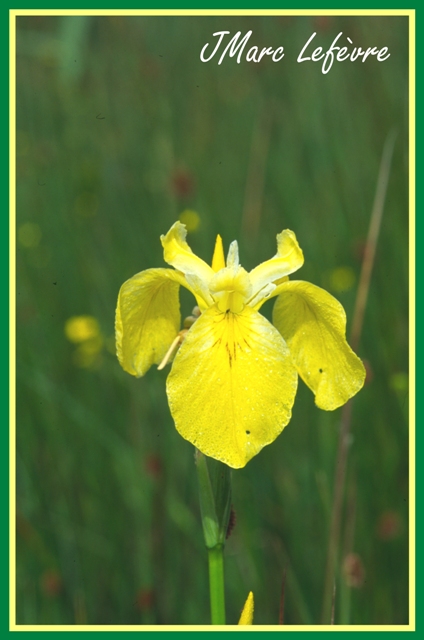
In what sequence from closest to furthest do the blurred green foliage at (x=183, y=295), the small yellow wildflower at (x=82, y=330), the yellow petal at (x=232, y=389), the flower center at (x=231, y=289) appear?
the yellow petal at (x=232, y=389) < the flower center at (x=231, y=289) < the blurred green foliage at (x=183, y=295) < the small yellow wildflower at (x=82, y=330)

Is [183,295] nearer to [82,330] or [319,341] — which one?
[82,330]

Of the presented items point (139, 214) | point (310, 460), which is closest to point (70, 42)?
point (139, 214)

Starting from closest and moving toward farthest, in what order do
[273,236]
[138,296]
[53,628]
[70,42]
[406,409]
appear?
[138,296]
[53,628]
[406,409]
[273,236]
[70,42]

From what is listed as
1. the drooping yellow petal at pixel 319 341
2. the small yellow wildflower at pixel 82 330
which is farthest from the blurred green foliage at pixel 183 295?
the drooping yellow petal at pixel 319 341

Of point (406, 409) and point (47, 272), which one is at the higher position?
point (47, 272)

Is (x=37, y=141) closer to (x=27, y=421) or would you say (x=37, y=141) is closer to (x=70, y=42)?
(x=70, y=42)

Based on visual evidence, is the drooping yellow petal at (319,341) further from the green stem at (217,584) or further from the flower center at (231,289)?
the green stem at (217,584)

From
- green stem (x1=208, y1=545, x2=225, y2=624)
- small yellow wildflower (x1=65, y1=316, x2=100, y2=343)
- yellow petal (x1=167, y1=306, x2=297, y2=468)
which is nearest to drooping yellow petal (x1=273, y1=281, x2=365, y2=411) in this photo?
yellow petal (x1=167, y1=306, x2=297, y2=468)
